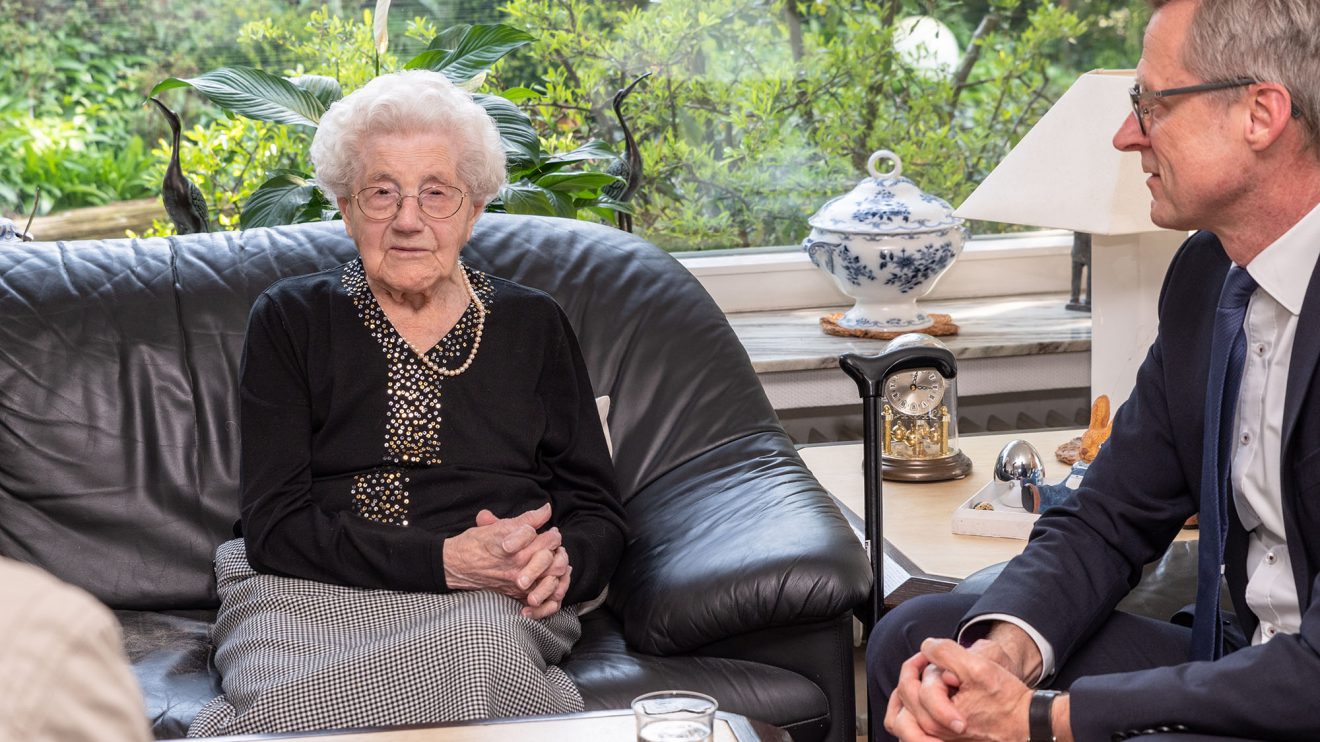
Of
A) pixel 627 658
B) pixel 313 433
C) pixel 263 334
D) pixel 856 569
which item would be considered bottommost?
pixel 627 658

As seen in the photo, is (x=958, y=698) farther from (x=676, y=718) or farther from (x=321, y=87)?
(x=321, y=87)

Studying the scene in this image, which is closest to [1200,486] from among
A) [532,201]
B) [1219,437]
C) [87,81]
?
[1219,437]

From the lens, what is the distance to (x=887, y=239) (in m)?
2.86

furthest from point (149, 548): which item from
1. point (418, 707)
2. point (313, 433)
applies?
point (418, 707)

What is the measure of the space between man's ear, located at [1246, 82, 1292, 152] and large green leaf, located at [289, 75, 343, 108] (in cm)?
176

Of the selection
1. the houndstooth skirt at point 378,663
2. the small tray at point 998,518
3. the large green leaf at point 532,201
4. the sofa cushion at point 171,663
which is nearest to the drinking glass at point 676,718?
the houndstooth skirt at point 378,663

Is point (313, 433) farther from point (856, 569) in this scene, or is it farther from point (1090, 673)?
point (1090, 673)

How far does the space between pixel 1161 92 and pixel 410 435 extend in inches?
41.1

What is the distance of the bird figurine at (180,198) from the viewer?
2.63 m

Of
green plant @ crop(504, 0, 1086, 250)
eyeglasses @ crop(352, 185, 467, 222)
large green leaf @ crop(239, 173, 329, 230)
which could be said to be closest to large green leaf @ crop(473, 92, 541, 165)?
large green leaf @ crop(239, 173, 329, 230)

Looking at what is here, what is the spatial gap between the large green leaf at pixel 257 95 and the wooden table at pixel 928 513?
1104 mm

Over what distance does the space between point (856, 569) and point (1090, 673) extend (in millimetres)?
324

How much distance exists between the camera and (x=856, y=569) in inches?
71.4

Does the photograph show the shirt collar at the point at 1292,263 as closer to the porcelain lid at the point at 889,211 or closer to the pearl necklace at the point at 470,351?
the pearl necklace at the point at 470,351
